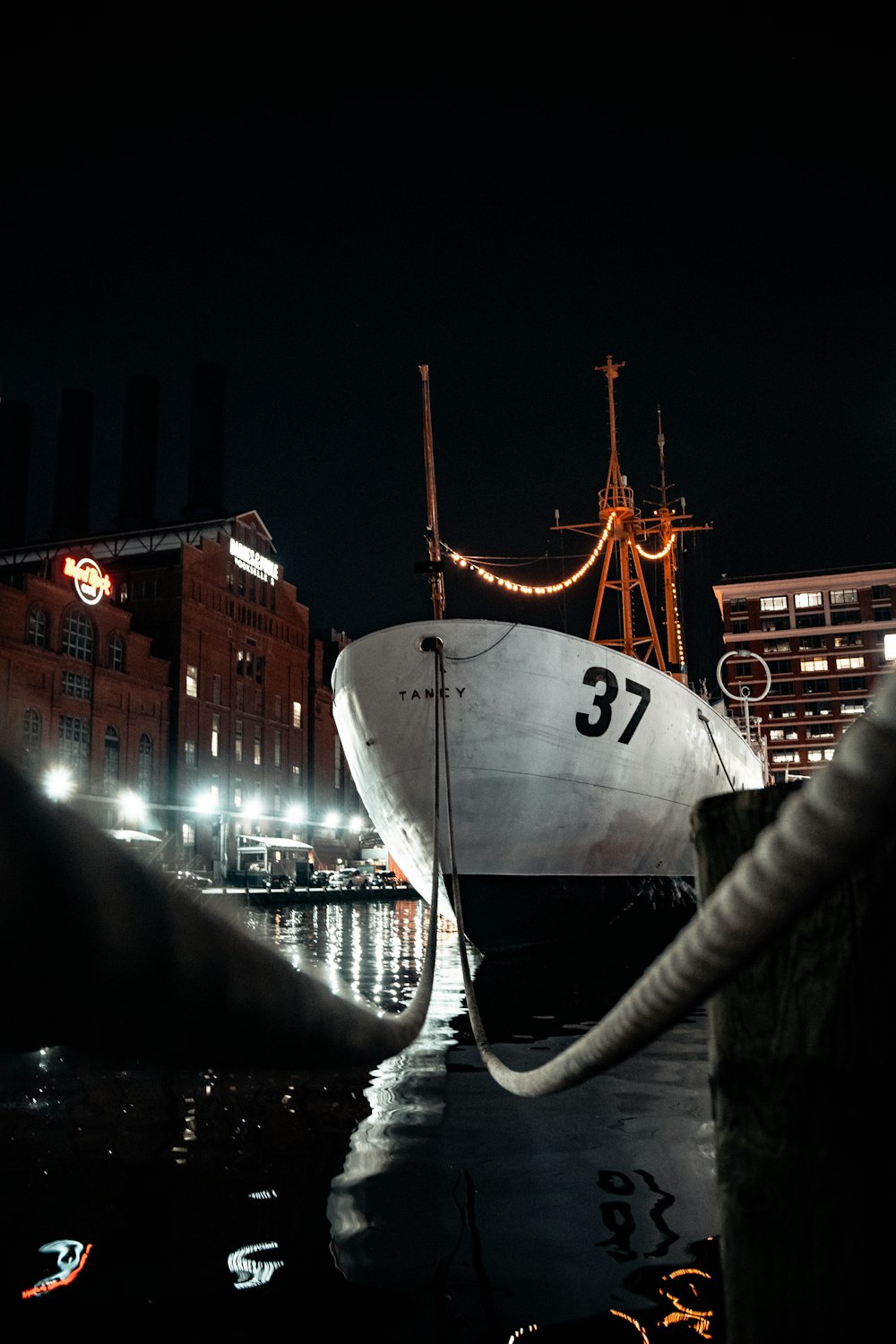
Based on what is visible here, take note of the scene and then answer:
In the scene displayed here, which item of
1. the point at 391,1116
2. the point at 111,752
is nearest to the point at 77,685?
the point at 111,752

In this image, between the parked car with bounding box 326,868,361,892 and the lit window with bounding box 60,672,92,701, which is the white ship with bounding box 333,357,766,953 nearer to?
the parked car with bounding box 326,868,361,892

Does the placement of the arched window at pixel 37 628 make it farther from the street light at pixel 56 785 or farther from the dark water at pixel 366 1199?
the street light at pixel 56 785

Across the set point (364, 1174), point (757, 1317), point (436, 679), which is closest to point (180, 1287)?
point (364, 1174)

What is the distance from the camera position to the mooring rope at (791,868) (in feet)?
3.08

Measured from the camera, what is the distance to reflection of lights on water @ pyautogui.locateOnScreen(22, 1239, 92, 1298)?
2938 mm

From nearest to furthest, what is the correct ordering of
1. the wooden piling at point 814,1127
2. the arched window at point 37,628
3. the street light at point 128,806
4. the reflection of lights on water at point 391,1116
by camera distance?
the street light at point 128,806
the wooden piling at point 814,1127
the reflection of lights on water at point 391,1116
the arched window at point 37,628

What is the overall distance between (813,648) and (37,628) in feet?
217

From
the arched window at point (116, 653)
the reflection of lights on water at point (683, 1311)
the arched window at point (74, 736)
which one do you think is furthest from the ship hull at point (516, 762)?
the arched window at point (116, 653)

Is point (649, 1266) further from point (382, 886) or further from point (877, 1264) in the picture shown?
point (382, 886)

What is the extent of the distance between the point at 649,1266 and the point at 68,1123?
3.48 m

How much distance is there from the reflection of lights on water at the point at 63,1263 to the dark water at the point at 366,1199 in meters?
0.01

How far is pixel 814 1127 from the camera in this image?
1.63 metres

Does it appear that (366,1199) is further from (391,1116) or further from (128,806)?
(128,806)

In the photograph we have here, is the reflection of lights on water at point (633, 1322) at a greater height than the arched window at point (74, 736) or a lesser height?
lesser
